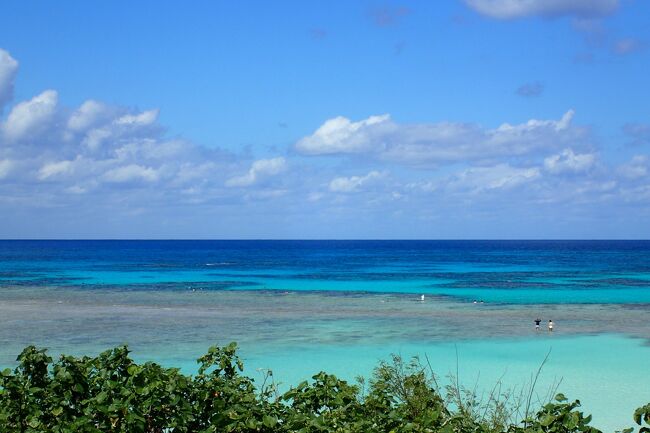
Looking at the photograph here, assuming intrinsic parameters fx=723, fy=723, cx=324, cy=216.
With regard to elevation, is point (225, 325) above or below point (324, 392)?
below

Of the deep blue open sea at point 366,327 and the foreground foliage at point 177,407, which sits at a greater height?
the foreground foliage at point 177,407

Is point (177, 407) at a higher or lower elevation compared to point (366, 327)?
higher

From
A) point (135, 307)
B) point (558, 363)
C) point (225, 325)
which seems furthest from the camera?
point (135, 307)

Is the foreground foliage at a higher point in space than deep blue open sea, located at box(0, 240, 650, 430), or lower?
higher

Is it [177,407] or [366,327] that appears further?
[366,327]

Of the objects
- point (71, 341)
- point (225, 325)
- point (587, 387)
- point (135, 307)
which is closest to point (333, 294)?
point (135, 307)

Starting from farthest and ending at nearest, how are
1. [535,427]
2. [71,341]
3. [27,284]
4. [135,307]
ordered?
[27,284], [135,307], [71,341], [535,427]

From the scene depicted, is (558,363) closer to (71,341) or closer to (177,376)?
(71,341)

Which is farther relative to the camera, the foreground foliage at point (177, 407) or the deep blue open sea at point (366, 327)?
the deep blue open sea at point (366, 327)

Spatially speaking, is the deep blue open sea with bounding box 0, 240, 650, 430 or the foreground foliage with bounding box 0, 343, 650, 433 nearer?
the foreground foliage with bounding box 0, 343, 650, 433

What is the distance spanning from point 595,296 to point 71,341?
39.5 meters

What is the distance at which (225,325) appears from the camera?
3762cm

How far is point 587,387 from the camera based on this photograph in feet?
77.8

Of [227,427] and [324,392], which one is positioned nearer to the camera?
[227,427]
